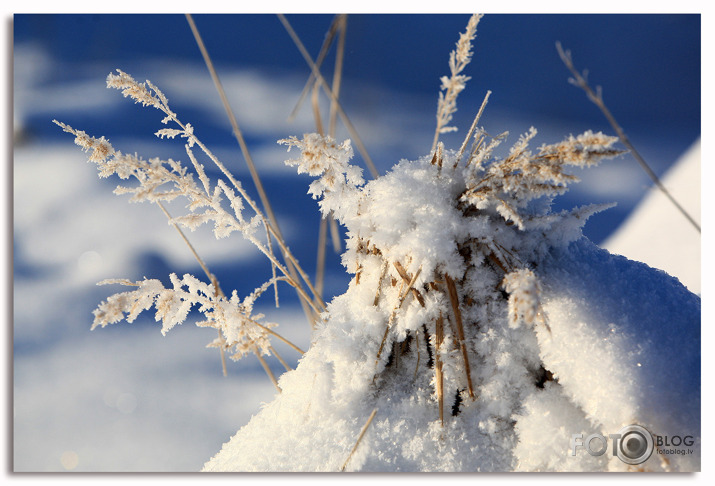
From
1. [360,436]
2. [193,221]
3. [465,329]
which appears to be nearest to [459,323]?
[465,329]

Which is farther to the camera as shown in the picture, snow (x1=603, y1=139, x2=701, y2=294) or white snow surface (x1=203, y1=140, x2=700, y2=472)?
snow (x1=603, y1=139, x2=701, y2=294)

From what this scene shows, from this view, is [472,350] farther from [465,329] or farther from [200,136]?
[200,136]

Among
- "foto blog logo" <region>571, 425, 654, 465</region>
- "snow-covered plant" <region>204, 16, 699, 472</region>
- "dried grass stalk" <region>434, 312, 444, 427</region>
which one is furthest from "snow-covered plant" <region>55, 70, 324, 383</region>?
"foto blog logo" <region>571, 425, 654, 465</region>

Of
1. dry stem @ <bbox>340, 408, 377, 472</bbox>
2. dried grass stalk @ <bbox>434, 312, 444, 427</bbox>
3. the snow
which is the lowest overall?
dry stem @ <bbox>340, 408, 377, 472</bbox>

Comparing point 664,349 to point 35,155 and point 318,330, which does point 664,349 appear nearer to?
point 318,330

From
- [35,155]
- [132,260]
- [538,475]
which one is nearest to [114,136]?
[35,155]

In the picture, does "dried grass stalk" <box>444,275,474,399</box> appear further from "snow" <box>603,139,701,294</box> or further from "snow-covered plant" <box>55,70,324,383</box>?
"snow" <box>603,139,701,294</box>

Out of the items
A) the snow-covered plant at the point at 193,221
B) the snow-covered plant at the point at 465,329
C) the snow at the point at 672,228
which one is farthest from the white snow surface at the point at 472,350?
the snow at the point at 672,228
